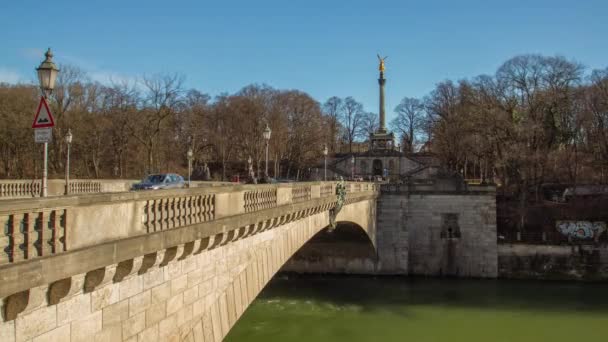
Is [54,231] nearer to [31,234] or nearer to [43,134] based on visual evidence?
[31,234]

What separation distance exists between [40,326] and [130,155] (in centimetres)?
4266

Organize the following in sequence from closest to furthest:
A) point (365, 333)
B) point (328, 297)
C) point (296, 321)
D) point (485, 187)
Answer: point (365, 333), point (296, 321), point (328, 297), point (485, 187)

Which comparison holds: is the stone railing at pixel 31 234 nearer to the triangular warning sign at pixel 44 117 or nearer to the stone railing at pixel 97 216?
the stone railing at pixel 97 216

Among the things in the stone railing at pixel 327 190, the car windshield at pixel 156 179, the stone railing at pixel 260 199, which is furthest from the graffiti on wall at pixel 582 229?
the stone railing at pixel 260 199

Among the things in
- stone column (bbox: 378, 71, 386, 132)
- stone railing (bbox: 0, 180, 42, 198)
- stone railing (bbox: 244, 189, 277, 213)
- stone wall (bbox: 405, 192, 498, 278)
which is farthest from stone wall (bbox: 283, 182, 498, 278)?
stone column (bbox: 378, 71, 386, 132)

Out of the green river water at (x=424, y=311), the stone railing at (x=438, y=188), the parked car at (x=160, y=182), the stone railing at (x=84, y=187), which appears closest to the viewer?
the stone railing at (x=84, y=187)

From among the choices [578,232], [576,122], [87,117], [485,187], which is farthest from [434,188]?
[87,117]

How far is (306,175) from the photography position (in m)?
66.3

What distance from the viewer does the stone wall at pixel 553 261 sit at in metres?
32.8

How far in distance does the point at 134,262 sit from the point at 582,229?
114 feet

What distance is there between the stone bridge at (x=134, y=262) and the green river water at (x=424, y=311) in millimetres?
12234

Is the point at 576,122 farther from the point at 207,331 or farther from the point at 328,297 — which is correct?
the point at 207,331

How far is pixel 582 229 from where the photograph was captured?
35.0m

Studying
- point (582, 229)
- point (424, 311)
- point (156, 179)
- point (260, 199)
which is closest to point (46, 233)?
point (260, 199)
